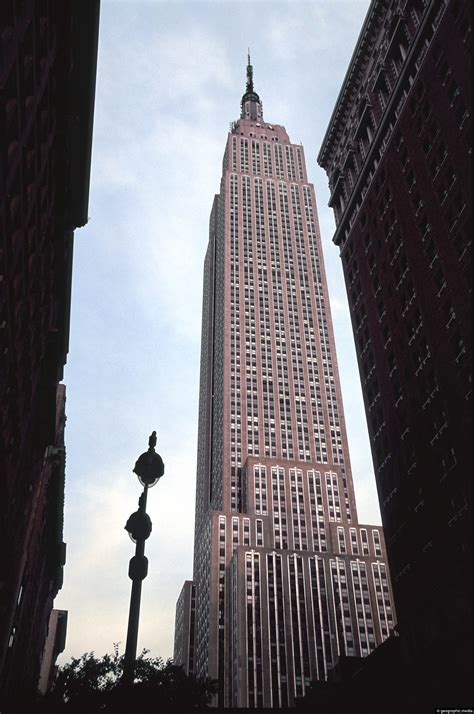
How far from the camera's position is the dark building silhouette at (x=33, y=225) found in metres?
35.7

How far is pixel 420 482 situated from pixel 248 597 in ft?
334

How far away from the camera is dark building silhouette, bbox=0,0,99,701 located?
35.7 meters

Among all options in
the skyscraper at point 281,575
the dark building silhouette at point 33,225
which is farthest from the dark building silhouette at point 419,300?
the skyscraper at point 281,575

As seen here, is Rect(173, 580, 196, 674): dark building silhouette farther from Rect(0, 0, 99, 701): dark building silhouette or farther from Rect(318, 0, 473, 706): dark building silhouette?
Rect(318, 0, 473, 706): dark building silhouette

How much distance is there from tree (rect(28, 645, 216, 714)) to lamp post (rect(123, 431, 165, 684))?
41.2 m

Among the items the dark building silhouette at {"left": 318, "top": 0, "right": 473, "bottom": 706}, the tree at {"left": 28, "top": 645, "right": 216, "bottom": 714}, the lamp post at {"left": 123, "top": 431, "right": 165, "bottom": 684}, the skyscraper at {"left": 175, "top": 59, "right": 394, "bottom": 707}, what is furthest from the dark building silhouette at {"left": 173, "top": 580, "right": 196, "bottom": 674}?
the lamp post at {"left": 123, "top": 431, "right": 165, "bottom": 684}

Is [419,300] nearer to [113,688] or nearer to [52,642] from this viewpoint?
[113,688]

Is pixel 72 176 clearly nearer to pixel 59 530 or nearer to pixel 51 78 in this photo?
pixel 51 78

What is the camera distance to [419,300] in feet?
246

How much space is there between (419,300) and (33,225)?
45.8 meters

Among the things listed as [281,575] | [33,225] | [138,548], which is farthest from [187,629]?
[138,548]

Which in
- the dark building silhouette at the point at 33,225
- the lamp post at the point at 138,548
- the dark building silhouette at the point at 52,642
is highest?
the dark building silhouette at the point at 52,642

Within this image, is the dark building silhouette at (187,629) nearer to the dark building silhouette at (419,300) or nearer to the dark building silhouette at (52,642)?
the dark building silhouette at (52,642)

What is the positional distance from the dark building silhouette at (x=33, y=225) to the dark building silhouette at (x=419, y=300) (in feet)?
124
